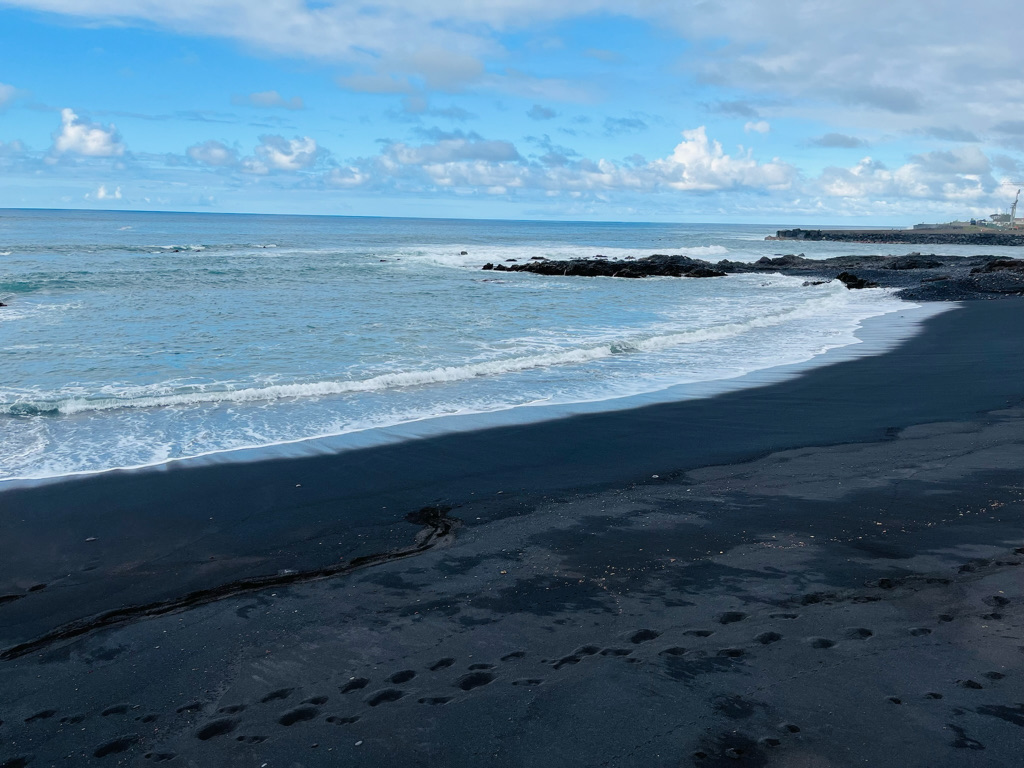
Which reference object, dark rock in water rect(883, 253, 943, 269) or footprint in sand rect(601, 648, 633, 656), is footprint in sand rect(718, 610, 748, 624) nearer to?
footprint in sand rect(601, 648, 633, 656)

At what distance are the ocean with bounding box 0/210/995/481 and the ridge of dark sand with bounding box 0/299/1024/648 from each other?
3.56 ft

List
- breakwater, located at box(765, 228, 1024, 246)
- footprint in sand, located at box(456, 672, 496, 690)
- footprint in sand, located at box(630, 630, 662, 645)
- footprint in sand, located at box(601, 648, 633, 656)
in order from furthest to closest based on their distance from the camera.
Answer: breakwater, located at box(765, 228, 1024, 246) → footprint in sand, located at box(630, 630, 662, 645) → footprint in sand, located at box(601, 648, 633, 656) → footprint in sand, located at box(456, 672, 496, 690)

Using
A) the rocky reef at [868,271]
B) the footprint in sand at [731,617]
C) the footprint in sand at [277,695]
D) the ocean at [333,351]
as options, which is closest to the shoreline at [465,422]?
the ocean at [333,351]

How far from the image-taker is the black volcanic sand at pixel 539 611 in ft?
12.2

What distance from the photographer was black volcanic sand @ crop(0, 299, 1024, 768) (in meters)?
3.71

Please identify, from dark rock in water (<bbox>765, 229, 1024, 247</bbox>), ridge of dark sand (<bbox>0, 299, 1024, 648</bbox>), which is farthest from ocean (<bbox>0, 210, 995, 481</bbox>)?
dark rock in water (<bbox>765, 229, 1024, 247</bbox>)

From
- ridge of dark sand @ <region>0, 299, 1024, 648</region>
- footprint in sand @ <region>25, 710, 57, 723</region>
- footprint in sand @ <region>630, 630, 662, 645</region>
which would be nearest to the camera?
footprint in sand @ <region>25, 710, 57, 723</region>

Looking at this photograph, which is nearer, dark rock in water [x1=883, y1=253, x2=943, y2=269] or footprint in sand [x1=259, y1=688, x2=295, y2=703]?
footprint in sand [x1=259, y1=688, x2=295, y2=703]

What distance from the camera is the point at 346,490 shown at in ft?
25.6

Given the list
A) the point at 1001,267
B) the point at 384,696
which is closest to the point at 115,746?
the point at 384,696

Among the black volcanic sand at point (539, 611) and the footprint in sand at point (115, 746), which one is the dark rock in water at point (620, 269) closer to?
the black volcanic sand at point (539, 611)

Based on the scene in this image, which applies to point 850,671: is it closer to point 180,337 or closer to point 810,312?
point 180,337

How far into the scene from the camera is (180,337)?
18.4 m

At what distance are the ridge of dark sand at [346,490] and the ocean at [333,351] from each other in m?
1.09
